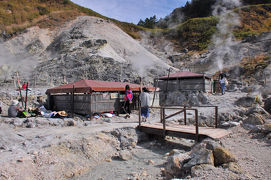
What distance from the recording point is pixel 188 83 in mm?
17703

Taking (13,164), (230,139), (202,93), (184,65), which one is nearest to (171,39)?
(184,65)

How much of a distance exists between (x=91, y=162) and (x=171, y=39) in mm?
56582

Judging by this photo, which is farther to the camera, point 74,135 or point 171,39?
point 171,39

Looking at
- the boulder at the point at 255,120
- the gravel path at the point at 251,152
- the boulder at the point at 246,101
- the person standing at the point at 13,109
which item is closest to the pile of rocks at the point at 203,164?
the gravel path at the point at 251,152

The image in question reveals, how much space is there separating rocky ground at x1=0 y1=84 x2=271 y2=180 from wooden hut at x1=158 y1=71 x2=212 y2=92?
→ 7793 millimetres

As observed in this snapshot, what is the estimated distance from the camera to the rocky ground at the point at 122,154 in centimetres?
450

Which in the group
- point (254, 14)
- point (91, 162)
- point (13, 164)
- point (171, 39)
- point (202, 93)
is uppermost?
point (254, 14)

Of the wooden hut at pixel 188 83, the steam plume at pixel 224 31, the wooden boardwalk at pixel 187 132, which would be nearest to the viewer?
the wooden boardwalk at pixel 187 132

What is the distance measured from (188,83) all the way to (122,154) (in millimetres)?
12490

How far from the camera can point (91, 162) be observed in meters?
6.09

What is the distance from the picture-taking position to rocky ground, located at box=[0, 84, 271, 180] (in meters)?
4.50

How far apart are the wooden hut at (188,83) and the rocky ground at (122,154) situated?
7793mm

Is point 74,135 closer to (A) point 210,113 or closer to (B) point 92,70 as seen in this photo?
(A) point 210,113

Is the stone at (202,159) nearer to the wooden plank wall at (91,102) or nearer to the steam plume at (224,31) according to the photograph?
the wooden plank wall at (91,102)
